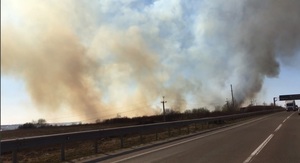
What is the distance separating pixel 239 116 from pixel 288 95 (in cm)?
11614

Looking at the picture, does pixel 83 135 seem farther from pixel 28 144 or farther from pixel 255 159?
pixel 255 159

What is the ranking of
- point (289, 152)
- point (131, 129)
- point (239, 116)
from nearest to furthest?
point (289, 152) < point (131, 129) < point (239, 116)

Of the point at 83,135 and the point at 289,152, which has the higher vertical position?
the point at 83,135

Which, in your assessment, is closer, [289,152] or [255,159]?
[255,159]

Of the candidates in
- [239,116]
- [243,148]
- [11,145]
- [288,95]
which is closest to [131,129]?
[243,148]

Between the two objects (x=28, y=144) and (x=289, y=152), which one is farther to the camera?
(x=289, y=152)

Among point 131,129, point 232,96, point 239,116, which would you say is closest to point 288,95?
point 232,96

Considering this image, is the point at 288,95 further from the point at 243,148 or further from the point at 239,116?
the point at 243,148

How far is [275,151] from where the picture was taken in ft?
49.6

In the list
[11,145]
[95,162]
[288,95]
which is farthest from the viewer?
[288,95]

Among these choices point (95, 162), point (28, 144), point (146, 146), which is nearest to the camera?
point (28, 144)

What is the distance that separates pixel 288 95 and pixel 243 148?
518 ft

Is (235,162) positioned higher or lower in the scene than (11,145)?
lower

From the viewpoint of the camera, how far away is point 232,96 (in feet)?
366
